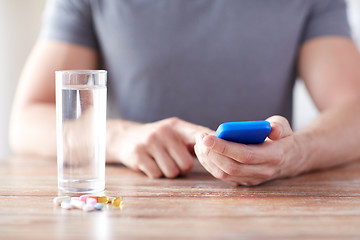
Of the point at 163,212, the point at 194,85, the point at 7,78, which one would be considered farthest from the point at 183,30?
the point at 7,78

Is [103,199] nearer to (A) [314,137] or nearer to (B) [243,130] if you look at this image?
(B) [243,130]

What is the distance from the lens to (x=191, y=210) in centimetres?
81

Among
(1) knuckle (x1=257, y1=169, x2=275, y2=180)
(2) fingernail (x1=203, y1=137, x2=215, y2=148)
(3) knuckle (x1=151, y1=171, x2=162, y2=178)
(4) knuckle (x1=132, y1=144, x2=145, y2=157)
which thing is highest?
(2) fingernail (x1=203, y1=137, x2=215, y2=148)

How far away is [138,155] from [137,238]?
487 millimetres

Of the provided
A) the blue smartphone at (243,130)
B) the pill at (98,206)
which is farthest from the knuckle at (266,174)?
the pill at (98,206)

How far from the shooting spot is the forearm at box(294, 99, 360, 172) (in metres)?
1.16

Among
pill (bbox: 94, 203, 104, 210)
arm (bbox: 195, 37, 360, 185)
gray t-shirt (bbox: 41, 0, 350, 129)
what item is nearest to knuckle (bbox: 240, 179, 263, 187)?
arm (bbox: 195, 37, 360, 185)

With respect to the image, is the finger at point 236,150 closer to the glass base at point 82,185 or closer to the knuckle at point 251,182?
the knuckle at point 251,182

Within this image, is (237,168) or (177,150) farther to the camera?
(177,150)

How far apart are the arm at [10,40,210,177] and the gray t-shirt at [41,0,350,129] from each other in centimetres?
7

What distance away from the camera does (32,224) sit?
72cm

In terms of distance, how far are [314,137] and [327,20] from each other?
24.5 inches

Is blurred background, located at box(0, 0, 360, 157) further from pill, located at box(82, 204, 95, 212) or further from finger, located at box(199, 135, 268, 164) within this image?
pill, located at box(82, 204, 95, 212)

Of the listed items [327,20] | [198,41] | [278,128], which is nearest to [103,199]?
[278,128]
